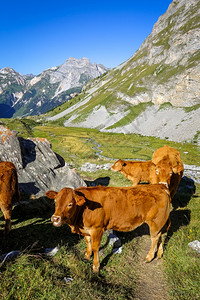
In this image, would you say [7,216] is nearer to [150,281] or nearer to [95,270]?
[95,270]

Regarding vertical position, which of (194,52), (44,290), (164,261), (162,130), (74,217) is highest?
(194,52)

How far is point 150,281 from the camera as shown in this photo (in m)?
6.71

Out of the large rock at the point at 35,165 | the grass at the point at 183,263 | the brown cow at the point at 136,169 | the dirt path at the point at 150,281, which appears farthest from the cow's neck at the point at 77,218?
the brown cow at the point at 136,169

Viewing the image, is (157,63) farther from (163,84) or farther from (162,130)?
(162,130)

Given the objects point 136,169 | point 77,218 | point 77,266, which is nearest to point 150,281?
point 77,266

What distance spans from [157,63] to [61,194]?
176 meters

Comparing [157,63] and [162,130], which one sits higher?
[157,63]

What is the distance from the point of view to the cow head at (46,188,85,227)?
18.7ft

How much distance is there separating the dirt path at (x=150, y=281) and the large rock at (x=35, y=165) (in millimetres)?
9576

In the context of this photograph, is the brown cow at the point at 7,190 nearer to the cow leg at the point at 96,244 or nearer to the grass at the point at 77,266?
the grass at the point at 77,266

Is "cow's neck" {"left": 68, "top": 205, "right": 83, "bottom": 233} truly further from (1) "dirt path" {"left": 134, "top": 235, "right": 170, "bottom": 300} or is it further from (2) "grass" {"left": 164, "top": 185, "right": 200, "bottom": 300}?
(2) "grass" {"left": 164, "top": 185, "right": 200, "bottom": 300}

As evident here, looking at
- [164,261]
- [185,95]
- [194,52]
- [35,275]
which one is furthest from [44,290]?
[194,52]

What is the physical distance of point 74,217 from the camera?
21.2 ft

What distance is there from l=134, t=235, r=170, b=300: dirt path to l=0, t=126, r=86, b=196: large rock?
31.4 ft
